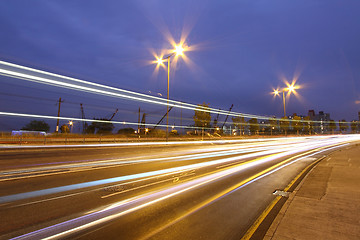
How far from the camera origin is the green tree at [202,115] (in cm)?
5495

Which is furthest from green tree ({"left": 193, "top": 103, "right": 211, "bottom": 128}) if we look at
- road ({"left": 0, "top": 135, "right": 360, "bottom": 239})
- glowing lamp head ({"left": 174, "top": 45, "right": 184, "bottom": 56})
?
road ({"left": 0, "top": 135, "right": 360, "bottom": 239})

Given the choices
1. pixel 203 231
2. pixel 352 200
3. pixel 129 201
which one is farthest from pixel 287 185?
pixel 129 201

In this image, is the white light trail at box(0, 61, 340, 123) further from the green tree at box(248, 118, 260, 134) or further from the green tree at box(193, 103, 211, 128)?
the green tree at box(248, 118, 260, 134)

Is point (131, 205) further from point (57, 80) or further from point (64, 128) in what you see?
point (64, 128)

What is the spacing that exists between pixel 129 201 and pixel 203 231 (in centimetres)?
256

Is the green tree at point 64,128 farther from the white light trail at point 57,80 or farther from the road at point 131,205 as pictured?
the road at point 131,205

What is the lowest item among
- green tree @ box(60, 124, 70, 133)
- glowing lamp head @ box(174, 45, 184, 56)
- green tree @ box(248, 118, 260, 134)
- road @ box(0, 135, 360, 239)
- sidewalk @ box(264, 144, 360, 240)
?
road @ box(0, 135, 360, 239)

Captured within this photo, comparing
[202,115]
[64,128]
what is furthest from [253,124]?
[64,128]

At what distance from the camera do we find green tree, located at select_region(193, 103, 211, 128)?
55.0 m

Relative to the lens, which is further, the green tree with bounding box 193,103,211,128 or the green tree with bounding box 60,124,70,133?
the green tree with bounding box 60,124,70,133

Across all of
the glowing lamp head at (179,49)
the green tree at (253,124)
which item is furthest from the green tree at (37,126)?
the green tree at (253,124)

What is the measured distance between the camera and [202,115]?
5594 cm

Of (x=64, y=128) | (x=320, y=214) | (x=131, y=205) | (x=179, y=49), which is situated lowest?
(x=131, y=205)

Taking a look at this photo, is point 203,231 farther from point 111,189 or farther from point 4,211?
point 4,211
